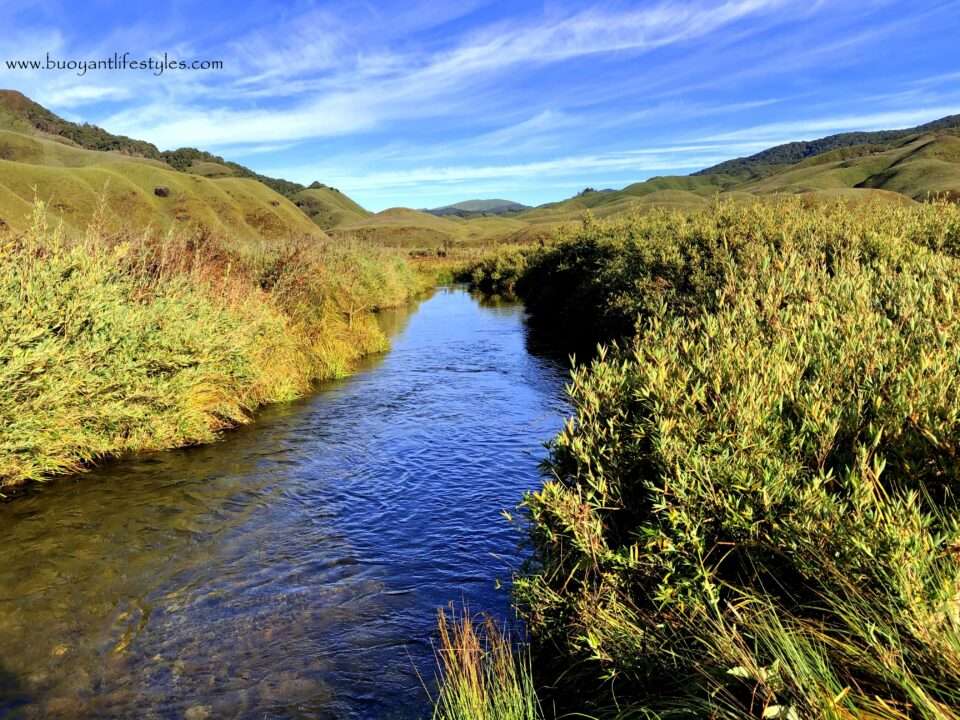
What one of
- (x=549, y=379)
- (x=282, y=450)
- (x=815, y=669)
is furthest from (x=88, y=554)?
(x=549, y=379)

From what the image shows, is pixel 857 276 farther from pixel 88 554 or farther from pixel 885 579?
pixel 88 554

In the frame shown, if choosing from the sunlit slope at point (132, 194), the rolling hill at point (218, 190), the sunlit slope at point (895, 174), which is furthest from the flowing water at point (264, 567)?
the sunlit slope at point (895, 174)

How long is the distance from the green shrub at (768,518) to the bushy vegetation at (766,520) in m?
0.02

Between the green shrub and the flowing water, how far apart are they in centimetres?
127

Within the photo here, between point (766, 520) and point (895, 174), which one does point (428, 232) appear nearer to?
point (895, 174)

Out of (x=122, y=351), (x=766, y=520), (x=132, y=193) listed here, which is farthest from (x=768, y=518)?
(x=132, y=193)

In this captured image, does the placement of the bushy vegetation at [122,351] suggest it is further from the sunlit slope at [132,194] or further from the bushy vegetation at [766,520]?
the sunlit slope at [132,194]

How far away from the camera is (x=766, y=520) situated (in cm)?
427

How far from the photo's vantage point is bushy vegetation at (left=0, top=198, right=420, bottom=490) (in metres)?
9.24

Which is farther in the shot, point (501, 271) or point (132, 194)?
point (132, 194)

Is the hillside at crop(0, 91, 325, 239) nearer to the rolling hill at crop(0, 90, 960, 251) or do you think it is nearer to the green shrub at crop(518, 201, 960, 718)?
the rolling hill at crop(0, 90, 960, 251)

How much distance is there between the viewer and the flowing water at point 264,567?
589 cm

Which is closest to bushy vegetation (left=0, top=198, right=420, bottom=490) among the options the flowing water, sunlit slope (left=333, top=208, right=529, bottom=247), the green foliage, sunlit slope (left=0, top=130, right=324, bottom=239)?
the flowing water

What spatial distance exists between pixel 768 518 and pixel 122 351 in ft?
33.7
